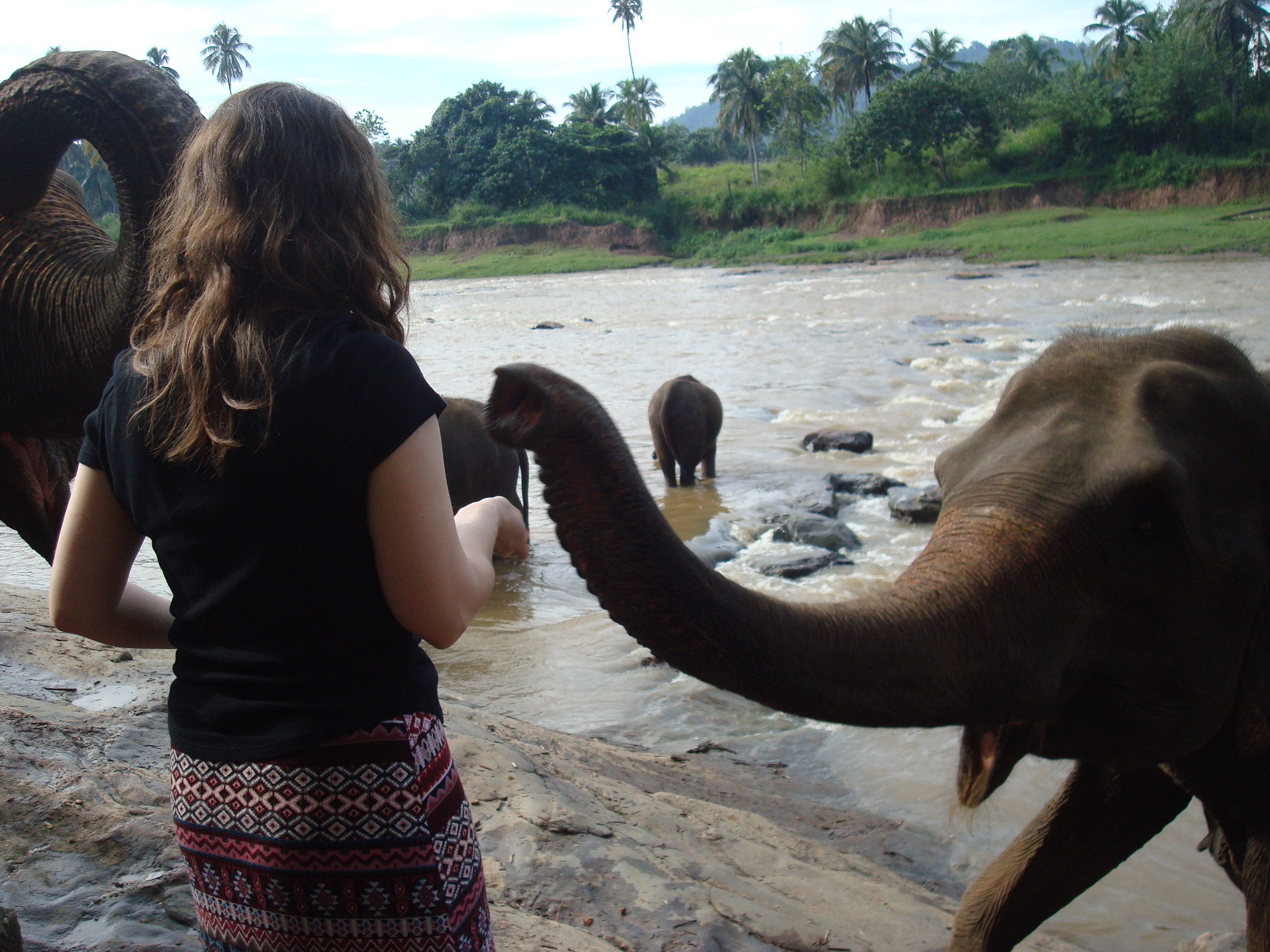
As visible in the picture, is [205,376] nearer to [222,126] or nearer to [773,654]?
[222,126]

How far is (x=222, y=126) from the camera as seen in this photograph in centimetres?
158

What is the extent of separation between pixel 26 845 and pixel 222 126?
6.47ft

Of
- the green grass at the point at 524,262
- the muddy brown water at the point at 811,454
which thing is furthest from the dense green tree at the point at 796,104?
the muddy brown water at the point at 811,454

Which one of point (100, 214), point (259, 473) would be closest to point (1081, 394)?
point (259, 473)

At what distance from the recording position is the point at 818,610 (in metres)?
1.74

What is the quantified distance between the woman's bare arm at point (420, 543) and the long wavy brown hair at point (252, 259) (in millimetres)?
195

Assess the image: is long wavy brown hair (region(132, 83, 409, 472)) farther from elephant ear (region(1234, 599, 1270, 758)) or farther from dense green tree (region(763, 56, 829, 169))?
dense green tree (region(763, 56, 829, 169))

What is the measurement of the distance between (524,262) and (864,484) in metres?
51.9

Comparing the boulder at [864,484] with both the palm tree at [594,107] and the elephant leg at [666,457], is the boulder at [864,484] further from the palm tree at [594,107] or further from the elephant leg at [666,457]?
the palm tree at [594,107]

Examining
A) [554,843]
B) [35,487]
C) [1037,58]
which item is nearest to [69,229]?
[35,487]

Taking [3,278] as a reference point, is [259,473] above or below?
below

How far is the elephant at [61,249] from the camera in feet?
10.2

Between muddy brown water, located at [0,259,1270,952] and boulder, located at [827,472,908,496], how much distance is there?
188 mm

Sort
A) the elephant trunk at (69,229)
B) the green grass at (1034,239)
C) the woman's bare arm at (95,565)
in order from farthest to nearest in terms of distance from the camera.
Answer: the green grass at (1034,239) → the elephant trunk at (69,229) → the woman's bare arm at (95,565)
